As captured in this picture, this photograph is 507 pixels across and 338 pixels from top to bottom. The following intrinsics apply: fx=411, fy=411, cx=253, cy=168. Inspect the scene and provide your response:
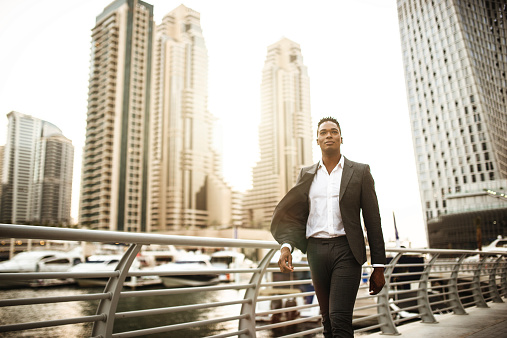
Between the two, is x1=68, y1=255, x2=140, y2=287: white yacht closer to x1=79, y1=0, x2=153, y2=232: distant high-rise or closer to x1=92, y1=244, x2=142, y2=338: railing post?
x1=92, y1=244, x2=142, y2=338: railing post

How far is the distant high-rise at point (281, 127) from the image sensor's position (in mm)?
157500

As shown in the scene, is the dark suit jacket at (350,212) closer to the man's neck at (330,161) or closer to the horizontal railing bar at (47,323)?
the man's neck at (330,161)

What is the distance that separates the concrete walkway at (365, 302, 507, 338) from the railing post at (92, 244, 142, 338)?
348 cm

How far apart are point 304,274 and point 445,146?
79.8 metres

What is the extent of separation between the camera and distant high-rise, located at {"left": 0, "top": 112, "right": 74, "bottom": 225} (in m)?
128

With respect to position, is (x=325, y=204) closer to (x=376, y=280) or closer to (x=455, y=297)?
(x=376, y=280)

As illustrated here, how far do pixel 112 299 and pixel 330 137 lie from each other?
5.26 feet

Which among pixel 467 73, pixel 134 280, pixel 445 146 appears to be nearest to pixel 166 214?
pixel 445 146

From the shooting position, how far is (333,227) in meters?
2.43

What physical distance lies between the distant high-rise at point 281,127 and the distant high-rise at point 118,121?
54.1 meters

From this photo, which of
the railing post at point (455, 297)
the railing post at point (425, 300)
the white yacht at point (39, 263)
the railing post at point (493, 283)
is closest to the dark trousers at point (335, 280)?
the railing post at point (425, 300)

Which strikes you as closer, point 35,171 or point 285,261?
point 285,261

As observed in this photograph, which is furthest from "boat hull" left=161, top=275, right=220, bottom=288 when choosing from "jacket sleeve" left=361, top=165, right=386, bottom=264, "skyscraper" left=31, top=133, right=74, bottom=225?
"skyscraper" left=31, top=133, right=74, bottom=225

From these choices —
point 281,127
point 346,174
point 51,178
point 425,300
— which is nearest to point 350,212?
point 346,174
